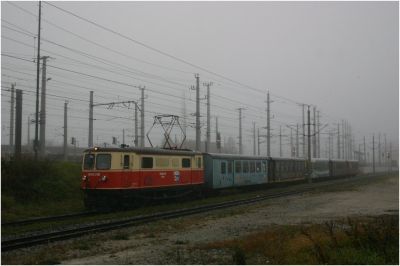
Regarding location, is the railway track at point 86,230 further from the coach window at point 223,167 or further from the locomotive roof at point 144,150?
the coach window at point 223,167

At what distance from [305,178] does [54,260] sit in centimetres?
3982

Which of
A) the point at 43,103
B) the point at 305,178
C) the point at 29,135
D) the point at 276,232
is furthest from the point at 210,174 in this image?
the point at 29,135

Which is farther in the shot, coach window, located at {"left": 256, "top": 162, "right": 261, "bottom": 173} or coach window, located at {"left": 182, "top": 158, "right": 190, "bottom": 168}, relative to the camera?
coach window, located at {"left": 256, "top": 162, "right": 261, "bottom": 173}

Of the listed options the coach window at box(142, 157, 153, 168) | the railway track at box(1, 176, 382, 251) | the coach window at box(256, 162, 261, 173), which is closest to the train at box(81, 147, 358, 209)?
Result: the coach window at box(142, 157, 153, 168)

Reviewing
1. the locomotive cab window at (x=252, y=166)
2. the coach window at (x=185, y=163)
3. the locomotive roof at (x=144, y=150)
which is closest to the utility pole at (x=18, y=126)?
the locomotive roof at (x=144, y=150)

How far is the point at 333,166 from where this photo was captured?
5894 centimetres

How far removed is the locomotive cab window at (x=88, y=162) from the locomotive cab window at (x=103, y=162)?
12.7 inches

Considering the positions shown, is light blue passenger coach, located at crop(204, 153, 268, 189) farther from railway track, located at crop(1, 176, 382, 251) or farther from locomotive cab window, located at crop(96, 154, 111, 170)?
locomotive cab window, located at crop(96, 154, 111, 170)

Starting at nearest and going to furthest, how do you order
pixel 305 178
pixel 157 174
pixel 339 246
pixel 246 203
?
pixel 339 246
pixel 157 174
pixel 246 203
pixel 305 178

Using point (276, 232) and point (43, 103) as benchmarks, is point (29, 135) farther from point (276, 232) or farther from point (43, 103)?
point (276, 232)

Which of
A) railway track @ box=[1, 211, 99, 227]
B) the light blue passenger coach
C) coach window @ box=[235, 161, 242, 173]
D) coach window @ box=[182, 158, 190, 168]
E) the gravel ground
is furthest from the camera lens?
coach window @ box=[235, 161, 242, 173]

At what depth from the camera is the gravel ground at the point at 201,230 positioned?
1123cm

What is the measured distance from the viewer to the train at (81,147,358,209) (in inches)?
828

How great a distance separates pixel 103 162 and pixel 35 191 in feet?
15.6
